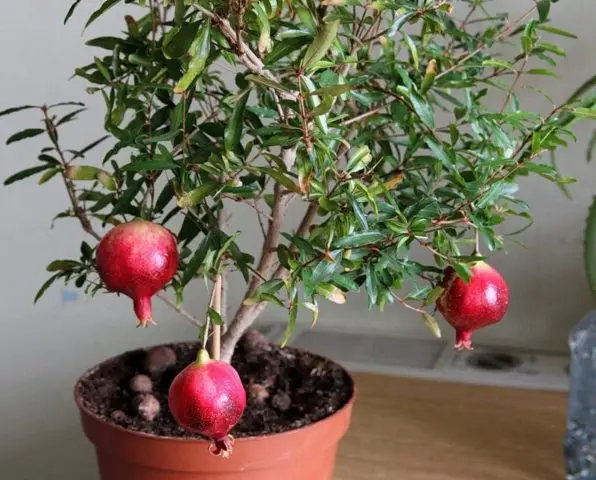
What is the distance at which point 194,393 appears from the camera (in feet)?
1.81

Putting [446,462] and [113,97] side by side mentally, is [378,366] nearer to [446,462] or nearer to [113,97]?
[446,462]

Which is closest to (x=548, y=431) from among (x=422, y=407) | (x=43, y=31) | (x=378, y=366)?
(x=422, y=407)

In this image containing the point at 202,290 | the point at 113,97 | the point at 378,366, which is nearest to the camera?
the point at 113,97

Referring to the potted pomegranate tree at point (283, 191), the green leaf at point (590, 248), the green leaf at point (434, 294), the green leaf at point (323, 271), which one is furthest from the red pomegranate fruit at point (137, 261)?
the green leaf at point (590, 248)

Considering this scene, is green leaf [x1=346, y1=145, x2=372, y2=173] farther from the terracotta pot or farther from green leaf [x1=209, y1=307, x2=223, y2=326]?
the terracotta pot

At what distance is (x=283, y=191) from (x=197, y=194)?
0.12 m

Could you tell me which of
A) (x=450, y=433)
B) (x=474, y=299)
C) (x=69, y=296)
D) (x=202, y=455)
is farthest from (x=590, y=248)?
(x=69, y=296)

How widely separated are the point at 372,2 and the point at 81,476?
101 cm

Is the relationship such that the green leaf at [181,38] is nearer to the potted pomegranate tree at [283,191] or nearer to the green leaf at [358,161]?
the potted pomegranate tree at [283,191]

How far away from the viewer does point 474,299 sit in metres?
0.63

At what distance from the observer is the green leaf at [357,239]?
1.95 feet

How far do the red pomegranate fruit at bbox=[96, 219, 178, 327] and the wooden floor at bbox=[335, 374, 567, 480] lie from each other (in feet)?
1.45

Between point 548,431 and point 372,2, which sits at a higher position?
point 372,2

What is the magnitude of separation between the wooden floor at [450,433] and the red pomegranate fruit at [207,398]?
1.30 ft
